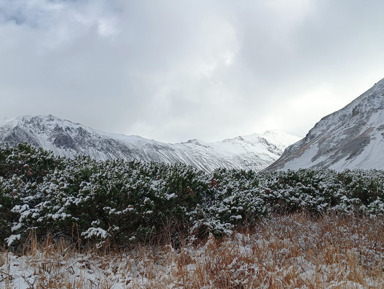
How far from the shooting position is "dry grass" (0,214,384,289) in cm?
390

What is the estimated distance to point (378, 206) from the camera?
826 cm

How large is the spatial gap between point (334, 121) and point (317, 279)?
50066mm

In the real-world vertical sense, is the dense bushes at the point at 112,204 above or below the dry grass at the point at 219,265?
above

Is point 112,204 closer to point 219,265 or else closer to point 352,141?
point 219,265

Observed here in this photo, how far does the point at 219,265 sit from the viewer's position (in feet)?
14.1

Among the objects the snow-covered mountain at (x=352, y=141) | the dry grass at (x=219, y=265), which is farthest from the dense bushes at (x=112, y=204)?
the snow-covered mountain at (x=352, y=141)

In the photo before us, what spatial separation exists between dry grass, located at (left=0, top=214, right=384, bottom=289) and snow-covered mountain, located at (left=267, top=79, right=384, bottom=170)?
916 inches

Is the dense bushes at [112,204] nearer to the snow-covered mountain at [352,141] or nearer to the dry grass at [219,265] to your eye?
the dry grass at [219,265]

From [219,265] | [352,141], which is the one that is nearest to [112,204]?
[219,265]

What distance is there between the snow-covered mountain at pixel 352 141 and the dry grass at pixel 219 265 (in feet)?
76.3

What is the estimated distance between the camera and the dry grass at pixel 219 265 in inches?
153

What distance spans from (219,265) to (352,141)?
34.4 meters

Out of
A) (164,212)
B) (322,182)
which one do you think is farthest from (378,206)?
(164,212)

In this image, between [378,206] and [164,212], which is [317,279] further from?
[378,206]
